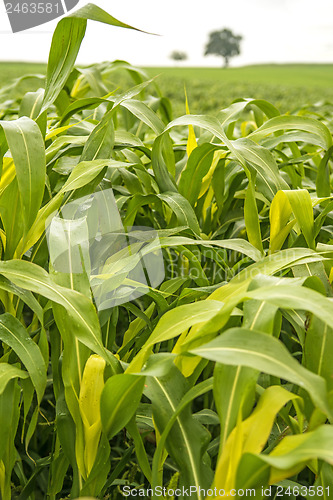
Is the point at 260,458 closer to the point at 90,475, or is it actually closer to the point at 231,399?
the point at 231,399

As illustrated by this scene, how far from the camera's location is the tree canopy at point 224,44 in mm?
27297

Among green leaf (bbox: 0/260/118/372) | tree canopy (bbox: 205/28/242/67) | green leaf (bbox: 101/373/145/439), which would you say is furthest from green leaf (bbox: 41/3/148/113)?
tree canopy (bbox: 205/28/242/67)

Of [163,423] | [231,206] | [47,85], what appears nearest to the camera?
[163,423]

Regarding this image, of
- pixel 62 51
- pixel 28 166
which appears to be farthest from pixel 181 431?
pixel 62 51

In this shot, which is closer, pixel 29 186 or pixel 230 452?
pixel 230 452

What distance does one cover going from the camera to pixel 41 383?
0.46 m

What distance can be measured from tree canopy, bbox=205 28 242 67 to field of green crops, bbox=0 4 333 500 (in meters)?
28.9

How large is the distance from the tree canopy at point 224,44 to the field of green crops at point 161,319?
94.9 feet

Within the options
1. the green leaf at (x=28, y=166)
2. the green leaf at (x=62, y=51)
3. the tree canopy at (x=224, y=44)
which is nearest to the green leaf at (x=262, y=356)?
the green leaf at (x=28, y=166)

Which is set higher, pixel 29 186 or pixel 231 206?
pixel 29 186

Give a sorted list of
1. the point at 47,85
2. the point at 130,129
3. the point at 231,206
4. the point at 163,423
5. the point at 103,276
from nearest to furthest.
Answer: the point at 163,423, the point at 103,276, the point at 47,85, the point at 231,206, the point at 130,129

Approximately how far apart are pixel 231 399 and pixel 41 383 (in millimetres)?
192

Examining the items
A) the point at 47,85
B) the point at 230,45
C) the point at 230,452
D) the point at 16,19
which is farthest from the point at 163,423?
the point at 230,45

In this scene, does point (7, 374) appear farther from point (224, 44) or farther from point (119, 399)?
point (224, 44)
